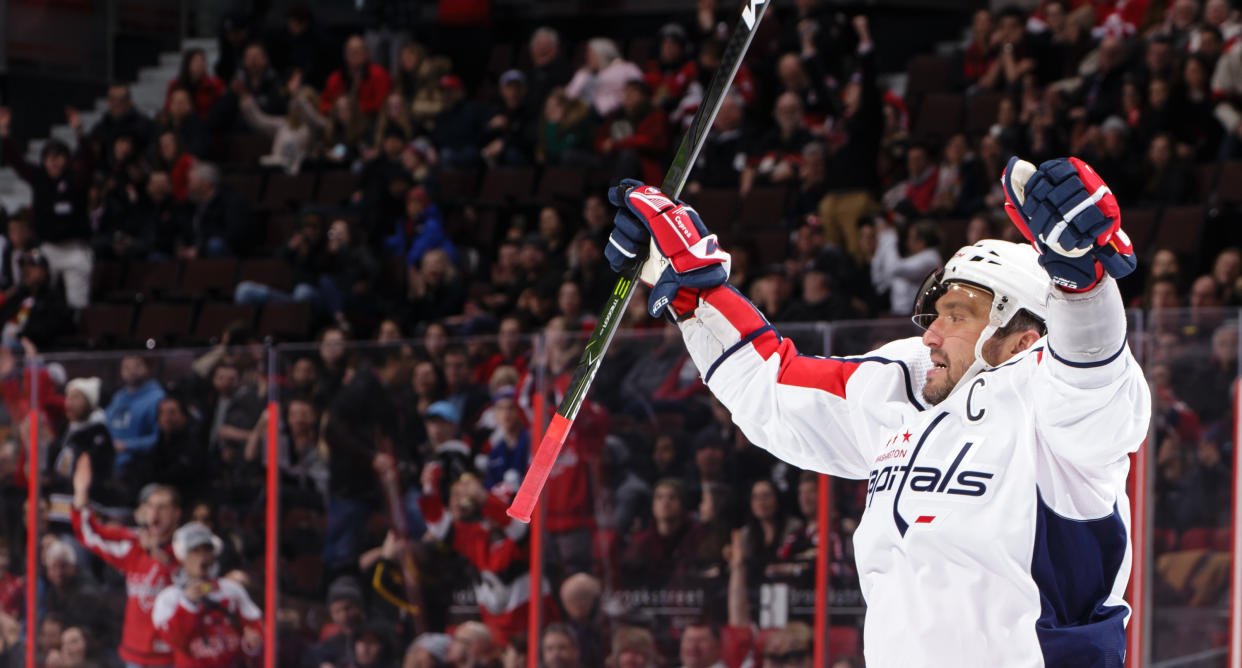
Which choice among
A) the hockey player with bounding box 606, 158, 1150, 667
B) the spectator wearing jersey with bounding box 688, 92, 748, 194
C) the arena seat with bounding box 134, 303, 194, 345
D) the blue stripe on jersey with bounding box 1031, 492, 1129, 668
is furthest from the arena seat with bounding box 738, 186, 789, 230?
the blue stripe on jersey with bounding box 1031, 492, 1129, 668

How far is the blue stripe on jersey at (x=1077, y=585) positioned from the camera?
10.2 feet

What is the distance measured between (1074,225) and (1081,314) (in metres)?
0.17

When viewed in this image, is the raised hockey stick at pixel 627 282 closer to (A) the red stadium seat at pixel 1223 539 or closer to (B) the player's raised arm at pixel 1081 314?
(B) the player's raised arm at pixel 1081 314

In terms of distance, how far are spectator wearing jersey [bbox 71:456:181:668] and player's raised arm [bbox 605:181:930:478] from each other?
395 cm

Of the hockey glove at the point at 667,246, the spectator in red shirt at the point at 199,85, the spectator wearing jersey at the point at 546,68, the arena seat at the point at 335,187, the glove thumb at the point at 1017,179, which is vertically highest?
the spectator in red shirt at the point at 199,85

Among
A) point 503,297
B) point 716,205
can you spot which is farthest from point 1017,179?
point 716,205

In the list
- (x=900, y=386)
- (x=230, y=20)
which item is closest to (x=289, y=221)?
(x=230, y=20)

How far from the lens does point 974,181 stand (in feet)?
28.8

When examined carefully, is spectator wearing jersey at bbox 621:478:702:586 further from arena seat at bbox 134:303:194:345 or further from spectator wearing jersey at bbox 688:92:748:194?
arena seat at bbox 134:303:194:345

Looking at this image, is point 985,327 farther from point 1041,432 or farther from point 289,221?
point 289,221

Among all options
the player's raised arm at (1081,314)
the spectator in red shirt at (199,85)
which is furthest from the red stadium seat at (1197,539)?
the spectator in red shirt at (199,85)

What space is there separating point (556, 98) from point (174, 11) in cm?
554

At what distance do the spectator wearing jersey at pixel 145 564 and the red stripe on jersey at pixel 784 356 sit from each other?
3987mm

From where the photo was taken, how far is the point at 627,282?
384cm
